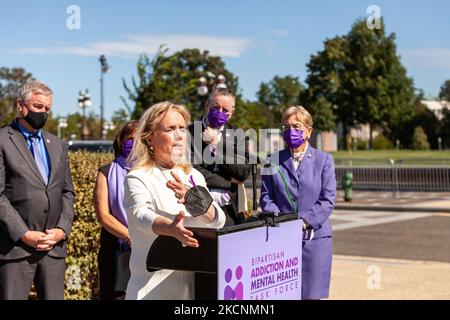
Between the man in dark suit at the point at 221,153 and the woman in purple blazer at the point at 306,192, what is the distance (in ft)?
1.67

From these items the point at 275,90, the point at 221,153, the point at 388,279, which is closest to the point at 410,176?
the point at 388,279

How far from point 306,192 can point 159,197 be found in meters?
2.32

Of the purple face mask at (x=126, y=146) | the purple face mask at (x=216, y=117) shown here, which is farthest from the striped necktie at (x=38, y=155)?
the purple face mask at (x=216, y=117)

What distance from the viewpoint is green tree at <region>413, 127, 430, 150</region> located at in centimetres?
6988

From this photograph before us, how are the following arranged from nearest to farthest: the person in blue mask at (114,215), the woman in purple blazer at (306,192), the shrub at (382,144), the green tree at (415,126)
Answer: the person in blue mask at (114,215)
the woman in purple blazer at (306,192)
the green tree at (415,126)
the shrub at (382,144)

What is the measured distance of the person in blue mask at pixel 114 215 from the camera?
478cm

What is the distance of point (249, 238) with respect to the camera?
271 centimetres

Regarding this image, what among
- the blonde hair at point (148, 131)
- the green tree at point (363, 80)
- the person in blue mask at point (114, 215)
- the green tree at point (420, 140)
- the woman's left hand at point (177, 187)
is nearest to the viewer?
the woman's left hand at point (177, 187)

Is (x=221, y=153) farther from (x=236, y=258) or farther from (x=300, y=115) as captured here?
(x=236, y=258)

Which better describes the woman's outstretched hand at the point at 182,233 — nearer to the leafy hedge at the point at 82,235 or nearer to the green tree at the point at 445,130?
the leafy hedge at the point at 82,235

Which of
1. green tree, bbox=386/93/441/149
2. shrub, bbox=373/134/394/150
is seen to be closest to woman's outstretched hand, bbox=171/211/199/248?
green tree, bbox=386/93/441/149

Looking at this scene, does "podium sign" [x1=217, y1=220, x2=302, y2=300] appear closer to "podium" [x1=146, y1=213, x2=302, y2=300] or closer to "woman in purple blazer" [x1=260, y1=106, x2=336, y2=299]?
"podium" [x1=146, y1=213, x2=302, y2=300]

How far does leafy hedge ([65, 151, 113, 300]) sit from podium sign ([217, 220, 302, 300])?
3.45 m

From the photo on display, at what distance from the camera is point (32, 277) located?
4.45 m
